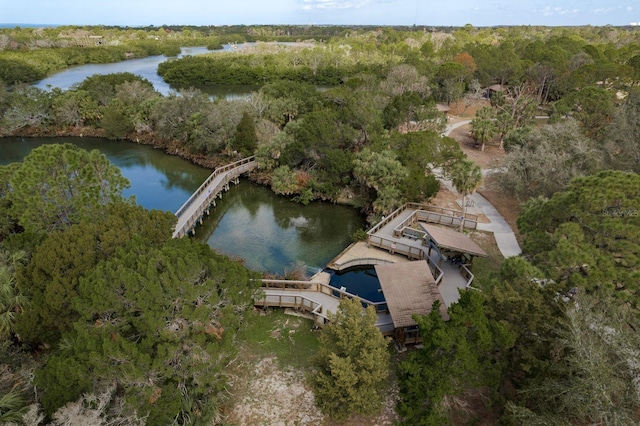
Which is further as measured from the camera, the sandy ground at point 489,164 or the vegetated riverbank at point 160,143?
the vegetated riverbank at point 160,143

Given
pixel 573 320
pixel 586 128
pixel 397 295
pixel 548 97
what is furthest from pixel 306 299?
pixel 548 97

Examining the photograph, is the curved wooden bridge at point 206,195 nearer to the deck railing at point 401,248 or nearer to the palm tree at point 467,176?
the deck railing at point 401,248

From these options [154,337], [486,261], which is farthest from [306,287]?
[486,261]

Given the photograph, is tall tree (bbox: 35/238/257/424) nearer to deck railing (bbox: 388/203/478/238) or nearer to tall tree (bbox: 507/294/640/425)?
tall tree (bbox: 507/294/640/425)

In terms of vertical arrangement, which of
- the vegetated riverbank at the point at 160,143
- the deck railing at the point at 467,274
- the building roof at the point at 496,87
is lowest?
the vegetated riverbank at the point at 160,143

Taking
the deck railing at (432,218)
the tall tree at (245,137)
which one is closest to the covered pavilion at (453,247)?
the deck railing at (432,218)

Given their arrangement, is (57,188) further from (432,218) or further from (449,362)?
(432,218)

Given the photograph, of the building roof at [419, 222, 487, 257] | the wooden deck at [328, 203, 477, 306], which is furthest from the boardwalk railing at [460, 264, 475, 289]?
the building roof at [419, 222, 487, 257]
